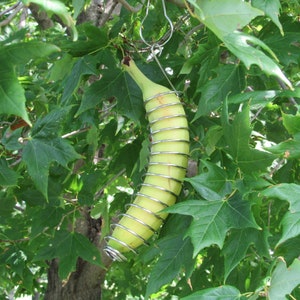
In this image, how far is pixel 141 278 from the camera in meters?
3.95

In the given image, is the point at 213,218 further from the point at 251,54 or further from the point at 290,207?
the point at 251,54

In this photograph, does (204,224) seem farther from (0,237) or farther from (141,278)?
(141,278)

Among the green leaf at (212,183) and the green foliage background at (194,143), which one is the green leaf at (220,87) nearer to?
the green foliage background at (194,143)

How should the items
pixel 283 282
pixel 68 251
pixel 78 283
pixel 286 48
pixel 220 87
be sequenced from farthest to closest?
pixel 78 283 → pixel 68 251 → pixel 286 48 → pixel 220 87 → pixel 283 282

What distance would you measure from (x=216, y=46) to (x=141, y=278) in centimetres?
259

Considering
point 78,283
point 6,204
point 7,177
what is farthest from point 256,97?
point 78,283

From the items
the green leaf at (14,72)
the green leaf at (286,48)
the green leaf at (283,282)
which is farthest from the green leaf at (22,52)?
the green leaf at (286,48)

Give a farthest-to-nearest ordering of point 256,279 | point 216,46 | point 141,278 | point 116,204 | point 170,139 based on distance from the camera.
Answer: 1. point 141,278
2. point 116,204
3. point 256,279
4. point 216,46
5. point 170,139

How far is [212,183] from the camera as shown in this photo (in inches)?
52.2

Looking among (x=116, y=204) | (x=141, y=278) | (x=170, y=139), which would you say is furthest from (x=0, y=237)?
(x=141, y=278)

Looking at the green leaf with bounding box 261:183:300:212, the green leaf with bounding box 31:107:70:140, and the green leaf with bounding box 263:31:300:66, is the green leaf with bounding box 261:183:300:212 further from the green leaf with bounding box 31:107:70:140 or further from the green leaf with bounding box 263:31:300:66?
the green leaf with bounding box 31:107:70:140

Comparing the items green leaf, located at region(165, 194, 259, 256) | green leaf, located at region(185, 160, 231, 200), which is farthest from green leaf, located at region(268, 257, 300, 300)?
green leaf, located at region(185, 160, 231, 200)

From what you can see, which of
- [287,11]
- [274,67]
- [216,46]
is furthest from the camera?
[287,11]

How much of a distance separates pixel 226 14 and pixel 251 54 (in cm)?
10
